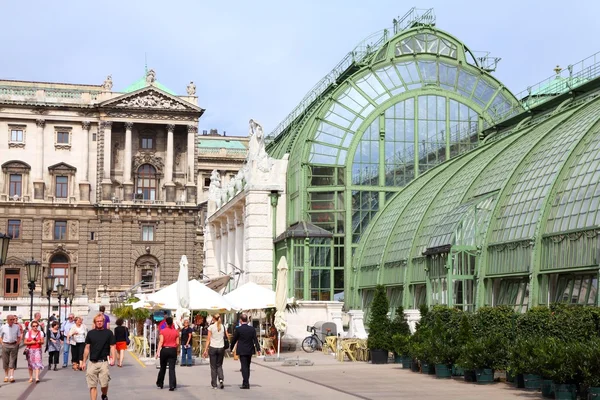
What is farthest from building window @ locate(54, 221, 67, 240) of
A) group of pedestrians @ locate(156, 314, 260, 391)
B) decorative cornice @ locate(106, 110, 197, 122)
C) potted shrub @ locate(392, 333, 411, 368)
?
group of pedestrians @ locate(156, 314, 260, 391)

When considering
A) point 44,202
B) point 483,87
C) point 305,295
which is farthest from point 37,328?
point 44,202

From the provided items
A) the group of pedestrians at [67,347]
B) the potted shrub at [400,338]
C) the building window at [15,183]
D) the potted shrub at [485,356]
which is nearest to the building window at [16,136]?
the building window at [15,183]

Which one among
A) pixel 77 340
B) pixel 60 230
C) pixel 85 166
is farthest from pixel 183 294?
pixel 85 166

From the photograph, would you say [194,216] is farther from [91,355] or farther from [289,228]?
[91,355]

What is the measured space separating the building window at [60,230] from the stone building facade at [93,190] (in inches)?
4.5

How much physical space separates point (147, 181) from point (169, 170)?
3403 millimetres

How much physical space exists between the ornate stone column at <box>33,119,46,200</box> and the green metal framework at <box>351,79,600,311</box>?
70390 mm

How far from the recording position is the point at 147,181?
11394 cm

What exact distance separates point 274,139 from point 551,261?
38.1 metres

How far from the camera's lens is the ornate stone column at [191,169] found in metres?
112

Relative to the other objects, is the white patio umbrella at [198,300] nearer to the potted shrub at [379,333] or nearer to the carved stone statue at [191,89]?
the potted shrub at [379,333]

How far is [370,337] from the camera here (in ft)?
116

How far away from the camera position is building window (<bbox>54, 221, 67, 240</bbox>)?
110 metres

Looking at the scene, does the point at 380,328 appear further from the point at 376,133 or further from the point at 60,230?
the point at 60,230
